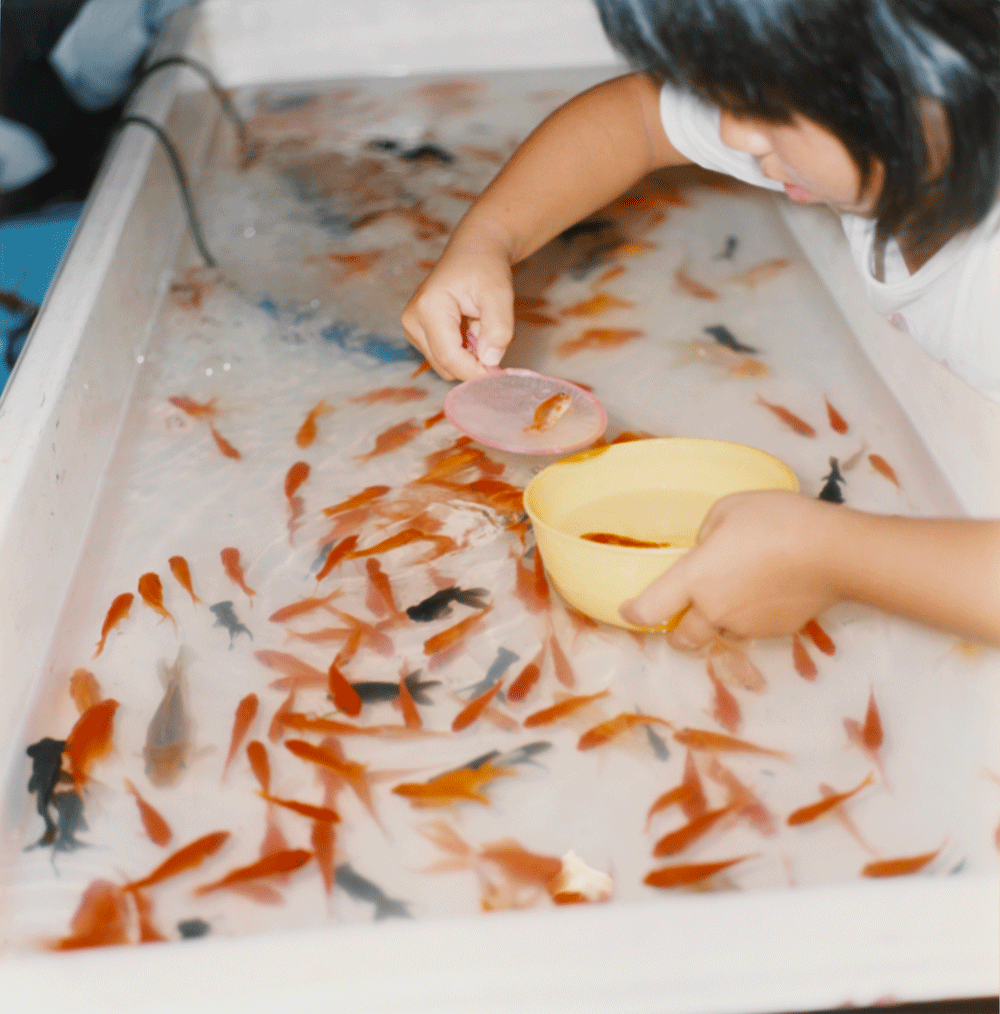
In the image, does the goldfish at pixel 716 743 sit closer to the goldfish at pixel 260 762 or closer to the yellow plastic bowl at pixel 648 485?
the yellow plastic bowl at pixel 648 485

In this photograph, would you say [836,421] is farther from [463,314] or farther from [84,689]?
[84,689]

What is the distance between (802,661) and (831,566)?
0.15m

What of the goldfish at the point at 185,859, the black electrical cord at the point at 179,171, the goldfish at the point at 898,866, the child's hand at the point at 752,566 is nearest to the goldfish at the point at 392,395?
the black electrical cord at the point at 179,171

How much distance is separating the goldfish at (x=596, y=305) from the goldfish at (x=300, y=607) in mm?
762

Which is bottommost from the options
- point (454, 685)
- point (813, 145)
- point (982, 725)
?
point (982, 725)

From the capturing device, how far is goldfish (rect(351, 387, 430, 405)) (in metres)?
1.53

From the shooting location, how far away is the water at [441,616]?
2.94 feet

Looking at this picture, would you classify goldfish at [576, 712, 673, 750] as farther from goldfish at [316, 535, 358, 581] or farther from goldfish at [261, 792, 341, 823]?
goldfish at [316, 535, 358, 581]

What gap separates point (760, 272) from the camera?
1804mm

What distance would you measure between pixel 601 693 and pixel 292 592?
0.38 metres

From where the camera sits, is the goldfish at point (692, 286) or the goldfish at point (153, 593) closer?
the goldfish at point (153, 593)

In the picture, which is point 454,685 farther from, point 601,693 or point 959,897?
point 959,897

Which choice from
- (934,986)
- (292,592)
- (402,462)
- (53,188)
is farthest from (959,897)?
(53,188)

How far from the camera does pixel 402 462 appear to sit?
4.58ft
